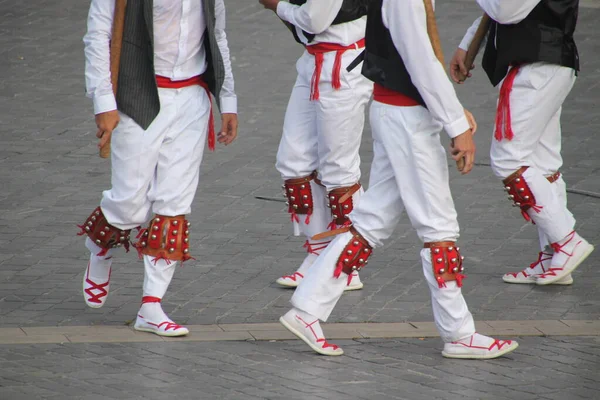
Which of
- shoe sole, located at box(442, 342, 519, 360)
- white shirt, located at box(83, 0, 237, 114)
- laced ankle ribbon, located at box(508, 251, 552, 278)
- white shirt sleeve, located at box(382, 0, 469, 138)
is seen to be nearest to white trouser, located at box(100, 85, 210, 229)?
white shirt, located at box(83, 0, 237, 114)

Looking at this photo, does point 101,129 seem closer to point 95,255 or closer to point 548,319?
point 95,255

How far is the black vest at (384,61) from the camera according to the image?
5.48 meters

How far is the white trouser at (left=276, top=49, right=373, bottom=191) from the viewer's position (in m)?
6.55

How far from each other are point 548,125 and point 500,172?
46 centimetres

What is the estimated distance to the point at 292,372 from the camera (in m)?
5.46

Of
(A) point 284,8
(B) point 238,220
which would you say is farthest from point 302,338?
(B) point 238,220

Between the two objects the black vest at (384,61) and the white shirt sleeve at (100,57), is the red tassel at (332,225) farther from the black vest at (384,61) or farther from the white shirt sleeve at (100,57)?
the white shirt sleeve at (100,57)

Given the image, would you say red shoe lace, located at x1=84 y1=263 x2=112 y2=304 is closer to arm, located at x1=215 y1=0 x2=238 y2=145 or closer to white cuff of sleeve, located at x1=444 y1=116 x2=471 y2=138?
arm, located at x1=215 y1=0 x2=238 y2=145

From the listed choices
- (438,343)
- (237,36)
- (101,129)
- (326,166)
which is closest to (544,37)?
(326,166)

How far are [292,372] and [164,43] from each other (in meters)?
1.72

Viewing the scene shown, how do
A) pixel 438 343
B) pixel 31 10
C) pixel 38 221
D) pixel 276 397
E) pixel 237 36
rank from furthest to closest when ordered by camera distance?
pixel 31 10
pixel 237 36
pixel 38 221
pixel 438 343
pixel 276 397

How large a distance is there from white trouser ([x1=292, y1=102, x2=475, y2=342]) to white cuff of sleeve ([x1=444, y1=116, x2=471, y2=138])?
168 millimetres

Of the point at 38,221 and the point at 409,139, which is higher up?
the point at 409,139

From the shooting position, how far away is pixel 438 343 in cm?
597
